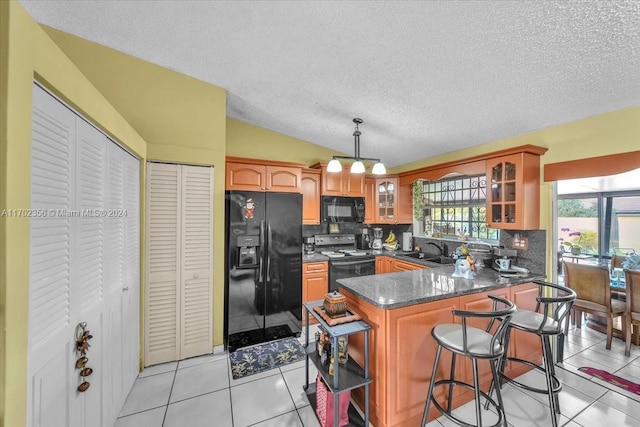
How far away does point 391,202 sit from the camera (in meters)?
4.46

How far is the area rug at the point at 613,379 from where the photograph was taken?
7.02 feet

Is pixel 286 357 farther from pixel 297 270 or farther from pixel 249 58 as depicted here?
pixel 249 58

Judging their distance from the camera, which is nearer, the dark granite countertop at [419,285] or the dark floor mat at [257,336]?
the dark granite countertop at [419,285]

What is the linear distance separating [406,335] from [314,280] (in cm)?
193

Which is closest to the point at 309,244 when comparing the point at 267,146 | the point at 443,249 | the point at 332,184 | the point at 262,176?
the point at 332,184

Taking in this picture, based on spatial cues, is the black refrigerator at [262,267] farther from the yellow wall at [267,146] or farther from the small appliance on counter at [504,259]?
the small appliance on counter at [504,259]

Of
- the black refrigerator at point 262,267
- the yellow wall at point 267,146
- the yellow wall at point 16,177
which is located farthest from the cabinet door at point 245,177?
the yellow wall at point 16,177

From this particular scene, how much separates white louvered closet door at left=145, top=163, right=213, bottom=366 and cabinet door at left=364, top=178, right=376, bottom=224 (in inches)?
102

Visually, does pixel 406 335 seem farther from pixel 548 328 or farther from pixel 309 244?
pixel 309 244

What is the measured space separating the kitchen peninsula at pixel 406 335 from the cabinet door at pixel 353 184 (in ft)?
7.00

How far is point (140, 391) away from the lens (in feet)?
7.04

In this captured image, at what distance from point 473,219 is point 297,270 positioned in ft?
8.72

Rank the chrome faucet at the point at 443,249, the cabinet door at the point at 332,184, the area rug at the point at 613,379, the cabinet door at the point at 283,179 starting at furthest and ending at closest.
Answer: the cabinet door at the point at 332,184 < the chrome faucet at the point at 443,249 < the cabinet door at the point at 283,179 < the area rug at the point at 613,379

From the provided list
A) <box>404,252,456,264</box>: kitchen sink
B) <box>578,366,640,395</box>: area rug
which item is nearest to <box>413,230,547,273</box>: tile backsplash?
<box>404,252,456,264</box>: kitchen sink
